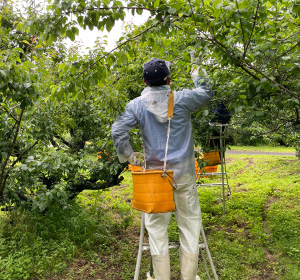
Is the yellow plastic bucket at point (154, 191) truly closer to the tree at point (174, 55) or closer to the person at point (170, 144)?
the person at point (170, 144)

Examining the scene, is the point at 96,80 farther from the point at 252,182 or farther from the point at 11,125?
the point at 252,182

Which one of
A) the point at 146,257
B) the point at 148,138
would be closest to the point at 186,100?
the point at 148,138

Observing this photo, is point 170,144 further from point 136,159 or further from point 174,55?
point 174,55

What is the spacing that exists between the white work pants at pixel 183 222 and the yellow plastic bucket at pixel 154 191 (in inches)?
8.2

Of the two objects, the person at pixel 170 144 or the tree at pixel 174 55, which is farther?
the person at pixel 170 144

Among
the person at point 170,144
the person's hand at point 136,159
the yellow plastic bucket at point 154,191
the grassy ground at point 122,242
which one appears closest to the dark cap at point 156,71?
the person at point 170,144

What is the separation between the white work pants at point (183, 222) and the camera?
2689mm

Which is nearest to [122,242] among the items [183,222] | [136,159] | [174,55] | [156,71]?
[183,222]

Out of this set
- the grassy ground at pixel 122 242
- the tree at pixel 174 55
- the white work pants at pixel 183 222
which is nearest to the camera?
the tree at pixel 174 55

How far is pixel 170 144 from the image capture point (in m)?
2.75

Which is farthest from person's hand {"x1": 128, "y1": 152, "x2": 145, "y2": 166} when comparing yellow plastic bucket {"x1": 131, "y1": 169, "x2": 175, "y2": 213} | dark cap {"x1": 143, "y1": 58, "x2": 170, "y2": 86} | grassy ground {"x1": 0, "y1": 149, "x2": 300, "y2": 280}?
grassy ground {"x1": 0, "y1": 149, "x2": 300, "y2": 280}

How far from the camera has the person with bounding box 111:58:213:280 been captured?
272 cm

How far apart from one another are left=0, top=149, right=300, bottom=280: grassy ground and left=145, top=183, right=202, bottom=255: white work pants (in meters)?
1.26

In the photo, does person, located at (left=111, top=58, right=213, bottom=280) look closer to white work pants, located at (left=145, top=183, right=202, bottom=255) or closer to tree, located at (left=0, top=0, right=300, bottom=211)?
white work pants, located at (left=145, top=183, right=202, bottom=255)
